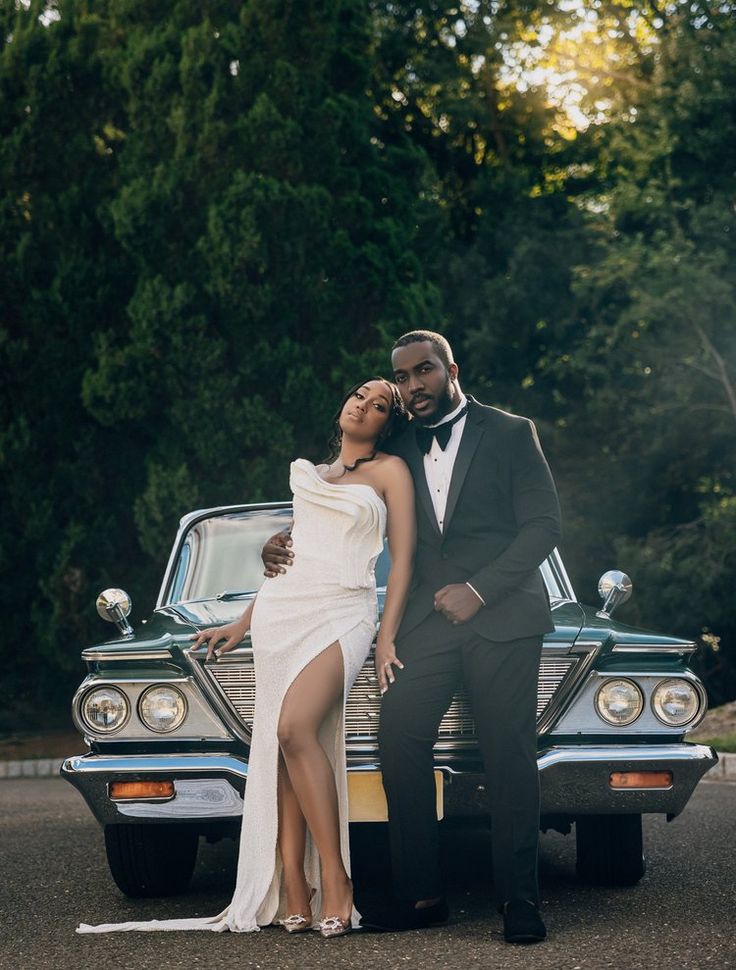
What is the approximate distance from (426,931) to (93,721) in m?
1.41

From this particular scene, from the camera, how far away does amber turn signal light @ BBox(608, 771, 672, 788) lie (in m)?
5.31

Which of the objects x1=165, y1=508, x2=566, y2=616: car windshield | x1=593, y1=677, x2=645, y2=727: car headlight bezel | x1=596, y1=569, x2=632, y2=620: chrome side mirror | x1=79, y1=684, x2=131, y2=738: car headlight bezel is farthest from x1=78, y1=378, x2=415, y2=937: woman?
x1=596, y1=569, x2=632, y2=620: chrome side mirror

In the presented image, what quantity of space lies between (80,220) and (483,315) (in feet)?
32.4

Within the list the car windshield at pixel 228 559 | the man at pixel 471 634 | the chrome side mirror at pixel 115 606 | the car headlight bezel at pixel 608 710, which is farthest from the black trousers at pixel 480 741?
the chrome side mirror at pixel 115 606

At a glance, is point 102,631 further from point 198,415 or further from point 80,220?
point 80,220

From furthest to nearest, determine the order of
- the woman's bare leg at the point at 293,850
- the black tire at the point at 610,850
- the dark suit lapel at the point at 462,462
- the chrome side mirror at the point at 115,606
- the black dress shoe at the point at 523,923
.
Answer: the chrome side mirror at the point at 115,606 < the black tire at the point at 610,850 < the dark suit lapel at the point at 462,462 < the woman's bare leg at the point at 293,850 < the black dress shoe at the point at 523,923

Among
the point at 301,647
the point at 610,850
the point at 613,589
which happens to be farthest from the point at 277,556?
the point at 613,589

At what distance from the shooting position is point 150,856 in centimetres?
570

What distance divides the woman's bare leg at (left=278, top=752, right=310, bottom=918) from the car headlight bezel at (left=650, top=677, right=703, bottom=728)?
1364 millimetres

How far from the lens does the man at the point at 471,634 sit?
4883 mm

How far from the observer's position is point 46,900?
592 centimetres

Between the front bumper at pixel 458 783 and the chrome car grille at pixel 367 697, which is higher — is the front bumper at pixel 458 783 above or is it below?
below

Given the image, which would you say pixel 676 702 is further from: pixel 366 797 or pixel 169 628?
pixel 169 628

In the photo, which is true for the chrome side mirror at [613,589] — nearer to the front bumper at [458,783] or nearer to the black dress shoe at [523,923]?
the front bumper at [458,783]
